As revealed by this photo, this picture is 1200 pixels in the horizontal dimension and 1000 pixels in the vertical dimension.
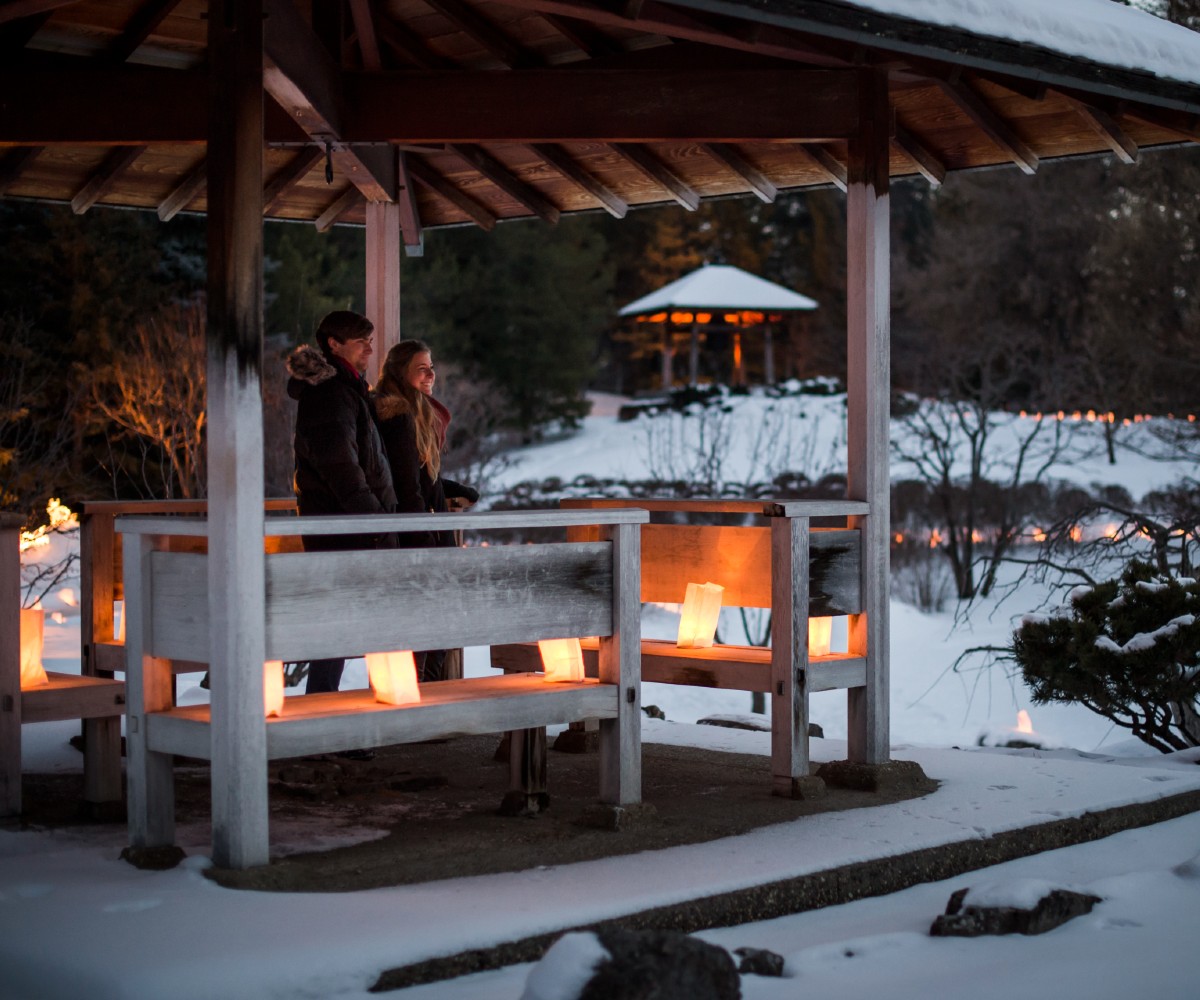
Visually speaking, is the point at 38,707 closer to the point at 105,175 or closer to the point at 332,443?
the point at 332,443

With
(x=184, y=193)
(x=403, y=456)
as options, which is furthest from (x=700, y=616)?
(x=184, y=193)

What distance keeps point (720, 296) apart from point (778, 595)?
3270cm

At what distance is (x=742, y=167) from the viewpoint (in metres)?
7.70

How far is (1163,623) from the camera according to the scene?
24.6 feet

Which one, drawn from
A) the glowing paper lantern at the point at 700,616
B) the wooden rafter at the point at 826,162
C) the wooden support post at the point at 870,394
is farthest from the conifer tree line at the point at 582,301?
the wooden support post at the point at 870,394

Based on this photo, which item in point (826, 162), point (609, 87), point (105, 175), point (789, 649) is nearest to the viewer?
point (789, 649)

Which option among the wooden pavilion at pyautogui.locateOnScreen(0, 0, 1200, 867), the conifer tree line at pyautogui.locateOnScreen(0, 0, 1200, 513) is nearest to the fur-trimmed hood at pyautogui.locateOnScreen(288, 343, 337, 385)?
the wooden pavilion at pyautogui.locateOnScreen(0, 0, 1200, 867)

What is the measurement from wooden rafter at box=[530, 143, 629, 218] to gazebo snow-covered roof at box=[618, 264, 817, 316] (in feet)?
96.5

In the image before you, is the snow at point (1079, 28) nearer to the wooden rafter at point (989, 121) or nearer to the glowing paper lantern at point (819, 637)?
the wooden rafter at point (989, 121)

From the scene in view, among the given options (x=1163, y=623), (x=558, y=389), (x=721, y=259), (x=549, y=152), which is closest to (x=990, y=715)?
(x=1163, y=623)

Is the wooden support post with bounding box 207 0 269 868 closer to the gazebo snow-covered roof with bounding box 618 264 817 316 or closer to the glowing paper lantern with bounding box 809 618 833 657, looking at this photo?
the glowing paper lantern with bounding box 809 618 833 657

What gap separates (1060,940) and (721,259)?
140 ft

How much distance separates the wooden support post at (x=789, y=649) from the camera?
6203 millimetres

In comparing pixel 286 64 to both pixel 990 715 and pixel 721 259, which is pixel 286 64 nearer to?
pixel 990 715
